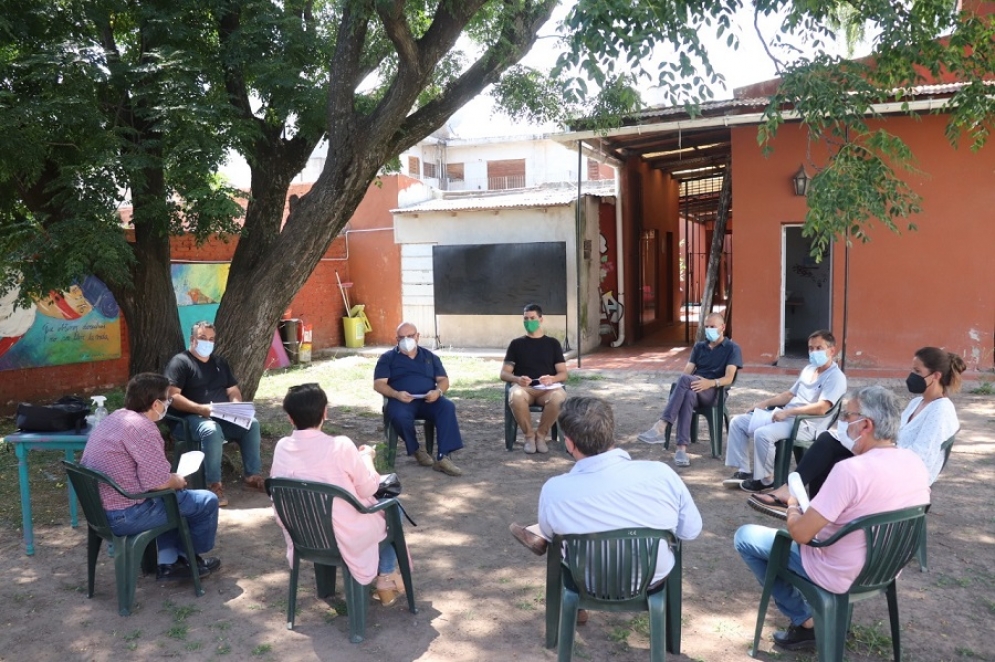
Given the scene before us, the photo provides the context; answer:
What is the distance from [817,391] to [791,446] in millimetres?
433

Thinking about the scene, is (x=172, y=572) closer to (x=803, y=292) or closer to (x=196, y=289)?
(x=196, y=289)

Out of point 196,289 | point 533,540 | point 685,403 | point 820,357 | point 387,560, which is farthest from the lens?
point 196,289

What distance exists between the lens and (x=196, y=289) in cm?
1201

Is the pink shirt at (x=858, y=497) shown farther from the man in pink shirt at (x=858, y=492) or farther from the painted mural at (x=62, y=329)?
the painted mural at (x=62, y=329)

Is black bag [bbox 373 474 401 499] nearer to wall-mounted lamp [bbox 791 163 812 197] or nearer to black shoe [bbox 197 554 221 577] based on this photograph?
black shoe [bbox 197 554 221 577]

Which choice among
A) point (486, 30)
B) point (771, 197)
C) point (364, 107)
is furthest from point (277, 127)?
point (771, 197)

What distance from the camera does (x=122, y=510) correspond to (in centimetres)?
387

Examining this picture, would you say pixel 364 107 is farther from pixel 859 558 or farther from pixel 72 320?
pixel 859 558

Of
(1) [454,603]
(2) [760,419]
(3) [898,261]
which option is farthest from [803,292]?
(1) [454,603]

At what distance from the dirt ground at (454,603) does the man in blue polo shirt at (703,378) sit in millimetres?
857

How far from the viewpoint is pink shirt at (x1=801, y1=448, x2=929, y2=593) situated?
117 inches

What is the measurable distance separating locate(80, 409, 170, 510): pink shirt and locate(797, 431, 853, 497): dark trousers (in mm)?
3291

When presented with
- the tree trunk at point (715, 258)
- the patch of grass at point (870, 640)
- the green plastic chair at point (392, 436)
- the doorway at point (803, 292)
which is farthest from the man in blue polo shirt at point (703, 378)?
the doorway at point (803, 292)

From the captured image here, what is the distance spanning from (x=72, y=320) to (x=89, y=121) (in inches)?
214
